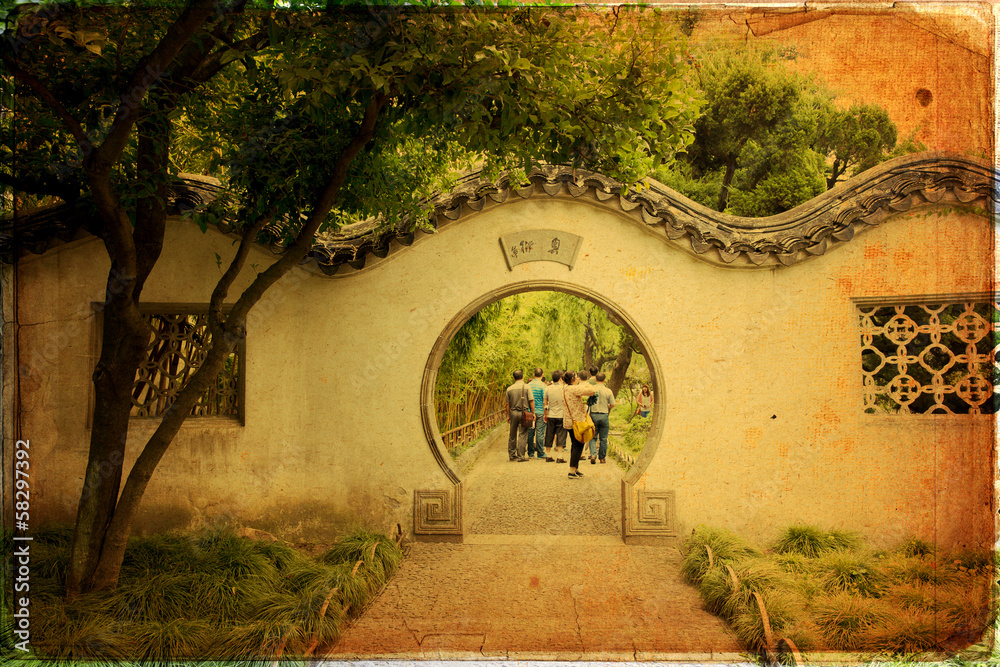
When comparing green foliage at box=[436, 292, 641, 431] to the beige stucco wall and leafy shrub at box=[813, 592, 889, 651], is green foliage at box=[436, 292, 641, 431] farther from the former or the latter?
leafy shrub at box=[813, 592, 889, 651]

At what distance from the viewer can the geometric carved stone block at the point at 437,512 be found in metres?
5.22

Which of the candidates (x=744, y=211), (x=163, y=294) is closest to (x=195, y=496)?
(x=163, y=294)

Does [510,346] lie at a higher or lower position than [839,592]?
higher

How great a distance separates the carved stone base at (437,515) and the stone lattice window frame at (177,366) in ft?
5.73

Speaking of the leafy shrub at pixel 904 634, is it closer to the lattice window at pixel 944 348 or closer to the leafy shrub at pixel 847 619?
the leafy shrub at pixel 847 619

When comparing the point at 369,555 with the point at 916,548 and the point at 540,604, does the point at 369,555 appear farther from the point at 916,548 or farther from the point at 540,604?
the point at 916,548

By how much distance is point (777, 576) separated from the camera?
4.14 metres

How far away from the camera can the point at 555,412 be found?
856cm

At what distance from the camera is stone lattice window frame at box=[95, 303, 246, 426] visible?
518 centimetres

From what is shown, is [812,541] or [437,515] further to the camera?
[437,515]

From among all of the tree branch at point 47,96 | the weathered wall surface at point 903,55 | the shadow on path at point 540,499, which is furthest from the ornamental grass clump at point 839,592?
the tree branch at point 47,96

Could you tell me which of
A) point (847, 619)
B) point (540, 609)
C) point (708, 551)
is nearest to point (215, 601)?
point (540, 609)

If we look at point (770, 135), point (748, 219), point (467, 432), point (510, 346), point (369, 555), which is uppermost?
point (770, 135)

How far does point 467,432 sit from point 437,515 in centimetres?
513
